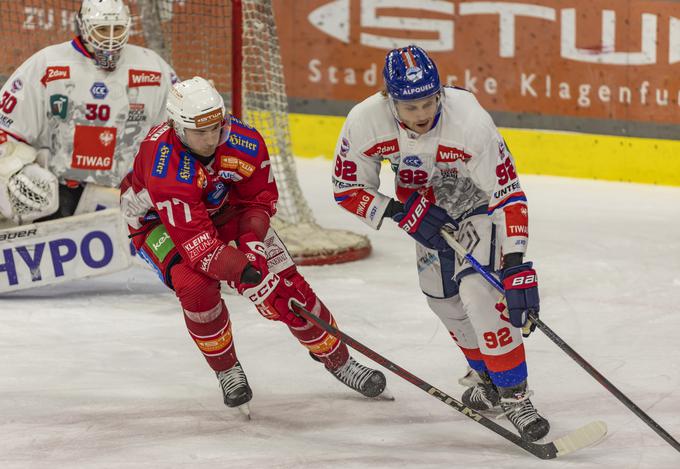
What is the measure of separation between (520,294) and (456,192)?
0.43 metres

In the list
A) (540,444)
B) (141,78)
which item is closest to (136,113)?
(141,78)

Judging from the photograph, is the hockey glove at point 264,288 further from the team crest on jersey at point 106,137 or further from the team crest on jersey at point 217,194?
the team crest on jersey at point 106,137

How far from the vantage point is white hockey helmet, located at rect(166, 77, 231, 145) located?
3.56 meters

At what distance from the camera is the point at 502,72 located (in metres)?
8.14

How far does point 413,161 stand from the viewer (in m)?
3.59

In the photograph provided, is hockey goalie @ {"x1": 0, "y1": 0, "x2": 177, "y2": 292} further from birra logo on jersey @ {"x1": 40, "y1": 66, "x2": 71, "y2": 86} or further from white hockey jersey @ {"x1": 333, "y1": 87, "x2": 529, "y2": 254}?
white hockey jersey @ {"x1": 333, "y1": 87, "x2": 529, "y2": 254}

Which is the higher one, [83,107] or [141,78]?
[141,78]

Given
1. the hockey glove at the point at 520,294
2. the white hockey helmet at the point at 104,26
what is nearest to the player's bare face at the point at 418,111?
the hockey glove at the point at 520,294

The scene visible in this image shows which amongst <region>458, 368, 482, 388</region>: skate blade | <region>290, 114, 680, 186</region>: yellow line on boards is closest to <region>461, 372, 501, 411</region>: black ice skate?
<region>458, 368, 482, 388</region>: skate blade

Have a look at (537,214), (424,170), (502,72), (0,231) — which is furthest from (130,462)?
(502,72)

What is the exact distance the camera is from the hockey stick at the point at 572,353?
3.38 metres

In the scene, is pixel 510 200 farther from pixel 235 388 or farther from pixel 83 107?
pixel 83 107

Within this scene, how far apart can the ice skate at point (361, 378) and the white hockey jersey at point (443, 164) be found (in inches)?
20.6

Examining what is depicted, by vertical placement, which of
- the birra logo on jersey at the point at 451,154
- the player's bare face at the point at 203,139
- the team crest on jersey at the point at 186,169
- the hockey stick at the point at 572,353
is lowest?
the hockey stick at the point at 572,353
